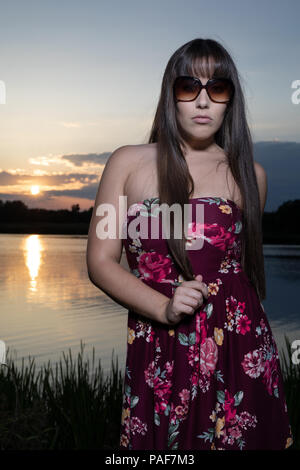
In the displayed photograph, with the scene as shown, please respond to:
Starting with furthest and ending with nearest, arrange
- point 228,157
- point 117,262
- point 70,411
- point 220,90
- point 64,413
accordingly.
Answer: point 70,411 → point 64,413 → point 228,157 → point 220,90 → point 117,262

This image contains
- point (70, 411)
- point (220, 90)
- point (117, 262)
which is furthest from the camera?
point (70, 411)

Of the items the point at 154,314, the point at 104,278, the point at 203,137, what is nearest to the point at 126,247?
the point at 104,278

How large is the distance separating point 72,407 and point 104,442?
0.29 meters

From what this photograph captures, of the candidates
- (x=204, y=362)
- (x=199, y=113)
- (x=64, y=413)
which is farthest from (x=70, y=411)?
(x=199, y=113)

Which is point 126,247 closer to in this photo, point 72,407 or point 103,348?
point 72,407

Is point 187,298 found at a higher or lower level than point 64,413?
higher

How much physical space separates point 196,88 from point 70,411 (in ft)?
7.71

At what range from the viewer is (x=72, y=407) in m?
3.47

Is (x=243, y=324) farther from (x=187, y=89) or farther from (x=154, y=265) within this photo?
(x=187, y=89)

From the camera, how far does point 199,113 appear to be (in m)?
1.82

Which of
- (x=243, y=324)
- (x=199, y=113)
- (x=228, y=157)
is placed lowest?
(x=243, y=324)

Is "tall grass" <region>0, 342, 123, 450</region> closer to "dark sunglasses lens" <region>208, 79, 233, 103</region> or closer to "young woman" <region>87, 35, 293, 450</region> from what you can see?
"young woman" <region>87, 35, 293, 450</region>

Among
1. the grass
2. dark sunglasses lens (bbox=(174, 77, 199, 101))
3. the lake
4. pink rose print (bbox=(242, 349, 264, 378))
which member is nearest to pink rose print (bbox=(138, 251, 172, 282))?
pink rose print (bbox=(242, 349, 264, 378))

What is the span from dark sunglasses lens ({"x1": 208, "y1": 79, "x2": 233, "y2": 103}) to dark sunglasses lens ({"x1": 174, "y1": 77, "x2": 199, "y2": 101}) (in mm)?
48
